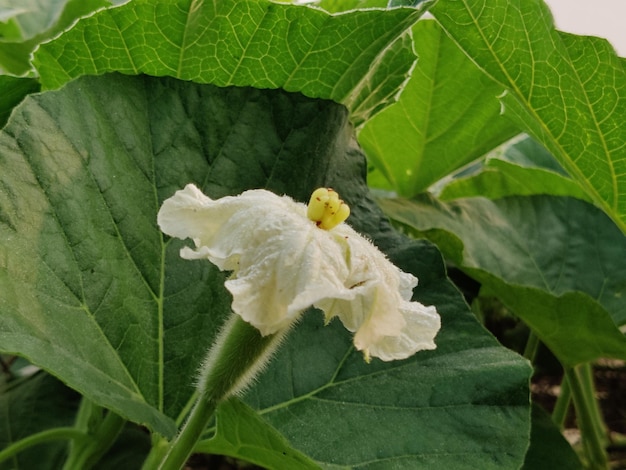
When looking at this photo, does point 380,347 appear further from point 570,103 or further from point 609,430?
point 609,430

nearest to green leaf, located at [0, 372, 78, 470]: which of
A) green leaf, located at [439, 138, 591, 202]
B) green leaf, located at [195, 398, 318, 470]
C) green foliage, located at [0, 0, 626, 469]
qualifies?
green foliage, located at [0, 0, 626, 469]

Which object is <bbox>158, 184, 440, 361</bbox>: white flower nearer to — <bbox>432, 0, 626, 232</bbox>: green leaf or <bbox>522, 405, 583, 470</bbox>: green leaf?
<bbox>432, 0, 626, 232</bbox>: green leaf

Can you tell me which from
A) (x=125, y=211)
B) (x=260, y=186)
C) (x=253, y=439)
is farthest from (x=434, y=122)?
(x=253, y=439)

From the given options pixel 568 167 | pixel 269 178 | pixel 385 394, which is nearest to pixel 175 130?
pixel 269 178

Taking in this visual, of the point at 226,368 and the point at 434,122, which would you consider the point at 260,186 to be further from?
the point at 434,122

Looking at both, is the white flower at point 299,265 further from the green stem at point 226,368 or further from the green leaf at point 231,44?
the green leaf at point 231,44

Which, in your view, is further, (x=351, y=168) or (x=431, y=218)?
(x=431, y=218)
